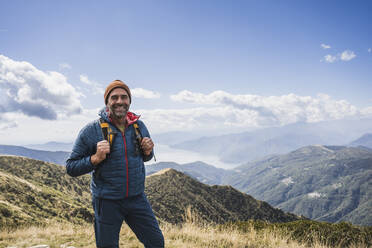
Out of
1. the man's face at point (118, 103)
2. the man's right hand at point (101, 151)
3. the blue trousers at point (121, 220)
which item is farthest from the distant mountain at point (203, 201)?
the man's right hand at point (101, 151)

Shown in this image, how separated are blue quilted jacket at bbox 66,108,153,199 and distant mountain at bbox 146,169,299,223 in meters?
51.5

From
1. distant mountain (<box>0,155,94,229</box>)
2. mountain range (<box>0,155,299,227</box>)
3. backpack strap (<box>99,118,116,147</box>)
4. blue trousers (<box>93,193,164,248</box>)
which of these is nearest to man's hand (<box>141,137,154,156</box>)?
backpack strap (<box>99,118,116,147</box>)

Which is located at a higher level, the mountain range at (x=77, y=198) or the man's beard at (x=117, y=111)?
the man's beard at (x=117, y=111)

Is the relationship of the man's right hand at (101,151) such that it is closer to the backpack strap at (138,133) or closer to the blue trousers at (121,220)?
the backpack strap at (138,133)

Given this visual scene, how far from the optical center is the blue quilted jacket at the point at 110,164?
2.84m

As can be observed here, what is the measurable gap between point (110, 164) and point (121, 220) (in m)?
0.80

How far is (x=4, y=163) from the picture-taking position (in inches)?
1681

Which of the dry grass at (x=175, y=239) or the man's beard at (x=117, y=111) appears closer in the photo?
the man's beard at (x=117, y=111)

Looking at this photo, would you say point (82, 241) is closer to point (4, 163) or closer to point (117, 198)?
point (117, 198)

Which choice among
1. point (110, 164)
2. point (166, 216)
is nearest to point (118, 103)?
point (110, 164)

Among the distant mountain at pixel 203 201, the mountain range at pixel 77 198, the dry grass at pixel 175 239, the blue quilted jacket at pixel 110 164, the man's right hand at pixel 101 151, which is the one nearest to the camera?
the man's right hand at pixel 101 151

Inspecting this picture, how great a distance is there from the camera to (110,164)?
9.32 ft

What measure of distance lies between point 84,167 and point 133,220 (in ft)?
3.40

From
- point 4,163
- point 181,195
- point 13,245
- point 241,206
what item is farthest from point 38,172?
point 241,206
